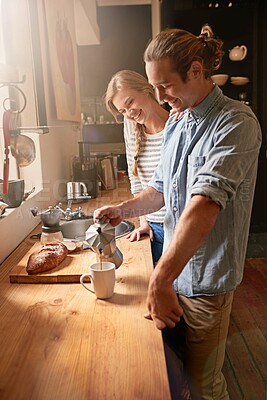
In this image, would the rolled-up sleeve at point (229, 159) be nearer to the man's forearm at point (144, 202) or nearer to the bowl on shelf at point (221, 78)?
the man's forearm at point (144, 202)

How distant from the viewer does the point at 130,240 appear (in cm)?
158

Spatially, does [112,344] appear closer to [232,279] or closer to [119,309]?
[119,309]

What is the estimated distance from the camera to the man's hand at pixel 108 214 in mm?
1353

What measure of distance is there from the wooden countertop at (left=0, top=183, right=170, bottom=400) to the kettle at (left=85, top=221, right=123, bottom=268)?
0.22ft

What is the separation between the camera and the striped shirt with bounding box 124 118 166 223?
1770 millimetres

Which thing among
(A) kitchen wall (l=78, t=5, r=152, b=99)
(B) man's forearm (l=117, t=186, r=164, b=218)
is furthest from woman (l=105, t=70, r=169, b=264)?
(A) kitchen wall (l=78, t=5, r=152, b=99)

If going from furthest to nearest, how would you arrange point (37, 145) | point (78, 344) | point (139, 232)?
1. point (37, 145)
2. point (139, 232)
3. point (78, 344)

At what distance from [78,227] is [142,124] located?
0.59 m

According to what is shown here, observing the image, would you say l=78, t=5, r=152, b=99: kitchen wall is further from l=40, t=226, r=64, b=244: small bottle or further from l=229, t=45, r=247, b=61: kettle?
l=40, t=226, r=64, b=244: small bottle

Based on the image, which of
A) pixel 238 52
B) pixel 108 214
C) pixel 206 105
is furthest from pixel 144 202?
pixel 238 52

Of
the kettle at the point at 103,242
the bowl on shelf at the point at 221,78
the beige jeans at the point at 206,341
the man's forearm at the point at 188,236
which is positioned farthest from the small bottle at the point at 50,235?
the bowl on shelf at the point at 221,78

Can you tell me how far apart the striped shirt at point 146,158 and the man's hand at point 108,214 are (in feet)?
1.23

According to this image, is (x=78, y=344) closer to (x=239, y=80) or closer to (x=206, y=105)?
(x=206, y=105)

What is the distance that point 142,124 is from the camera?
6.18 ft
